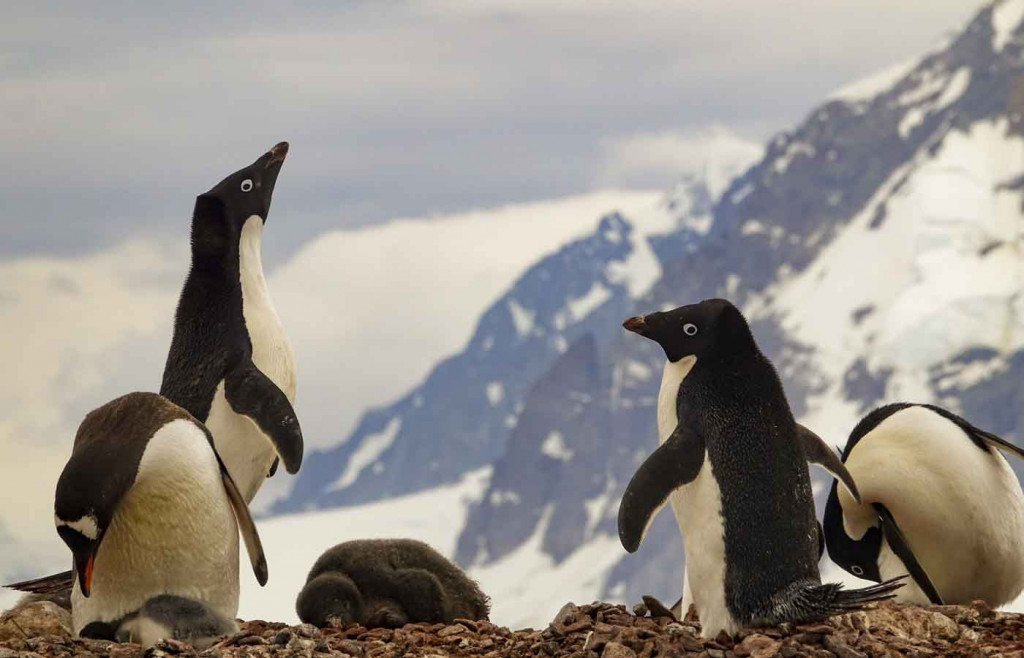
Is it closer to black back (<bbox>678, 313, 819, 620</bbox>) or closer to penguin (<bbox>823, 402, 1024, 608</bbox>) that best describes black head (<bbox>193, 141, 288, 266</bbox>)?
black back (<bbox>678, 313, 819, 620</bbox>)

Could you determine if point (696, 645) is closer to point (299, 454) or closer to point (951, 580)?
point (299, 454)

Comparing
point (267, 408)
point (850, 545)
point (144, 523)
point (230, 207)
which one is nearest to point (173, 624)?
point (144, 523)

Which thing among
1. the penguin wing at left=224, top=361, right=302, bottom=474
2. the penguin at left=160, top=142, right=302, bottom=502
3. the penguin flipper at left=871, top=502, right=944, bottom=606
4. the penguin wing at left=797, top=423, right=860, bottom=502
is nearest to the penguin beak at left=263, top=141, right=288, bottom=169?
the penguin at left=160, top=142, right=302, bottom=502

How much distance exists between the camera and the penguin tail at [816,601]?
8.35m

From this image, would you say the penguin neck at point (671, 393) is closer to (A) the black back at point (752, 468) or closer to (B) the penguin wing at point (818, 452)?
(A) the black back at point (752, 468)

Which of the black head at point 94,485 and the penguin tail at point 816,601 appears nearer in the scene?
the penguin tail at point 816,601

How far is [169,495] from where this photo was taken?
8.80 metres

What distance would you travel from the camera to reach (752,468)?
28.7ft

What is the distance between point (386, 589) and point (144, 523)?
5.76 feet

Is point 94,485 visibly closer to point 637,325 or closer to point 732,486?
point 637,325

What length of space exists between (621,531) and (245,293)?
3.96m

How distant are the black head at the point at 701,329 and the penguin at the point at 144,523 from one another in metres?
2.58

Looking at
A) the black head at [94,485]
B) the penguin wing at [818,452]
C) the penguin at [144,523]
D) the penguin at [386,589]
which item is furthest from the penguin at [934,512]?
the black head at [94,485]

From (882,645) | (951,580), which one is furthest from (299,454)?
(951,580)
